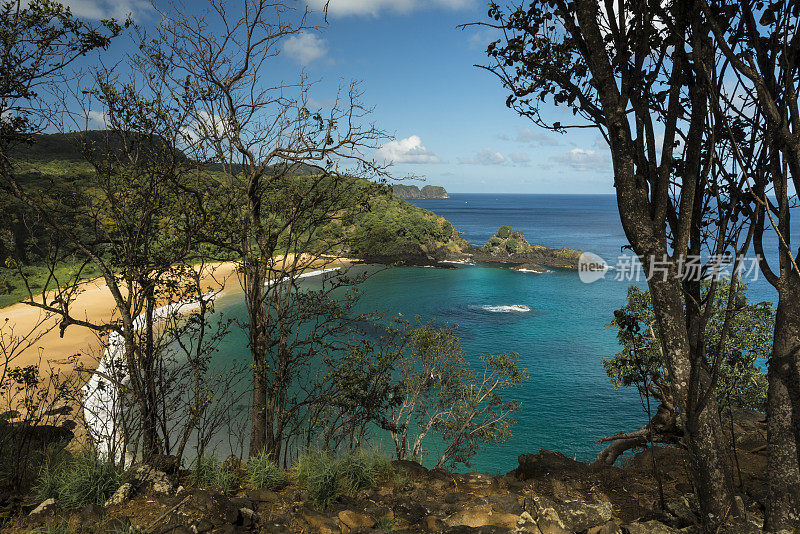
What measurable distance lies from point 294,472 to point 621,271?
6109cm

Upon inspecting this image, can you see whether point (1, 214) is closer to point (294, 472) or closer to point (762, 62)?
point (294, 472)

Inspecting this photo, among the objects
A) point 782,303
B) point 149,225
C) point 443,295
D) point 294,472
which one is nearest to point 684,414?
point 782,303

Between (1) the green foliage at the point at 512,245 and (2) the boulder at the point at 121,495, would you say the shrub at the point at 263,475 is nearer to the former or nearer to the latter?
(2) the boulder at the point at 121,495

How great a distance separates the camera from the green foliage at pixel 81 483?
186 inches

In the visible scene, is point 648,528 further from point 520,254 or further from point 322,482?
point 520,254

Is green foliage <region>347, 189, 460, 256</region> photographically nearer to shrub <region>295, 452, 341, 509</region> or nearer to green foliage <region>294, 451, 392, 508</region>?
green foliage <region>294, 451, 392, 508</region>

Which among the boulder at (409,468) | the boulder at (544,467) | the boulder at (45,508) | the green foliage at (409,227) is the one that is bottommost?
the boulder at (544,467)

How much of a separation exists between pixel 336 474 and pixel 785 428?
186 inches

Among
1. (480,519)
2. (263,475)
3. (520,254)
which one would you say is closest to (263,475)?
(263,475)

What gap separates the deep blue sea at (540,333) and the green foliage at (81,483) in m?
12.9

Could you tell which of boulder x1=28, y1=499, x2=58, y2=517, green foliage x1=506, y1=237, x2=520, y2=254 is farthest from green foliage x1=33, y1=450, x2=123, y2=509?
green foliage x1=506, y1=237, x2=520, y2=254

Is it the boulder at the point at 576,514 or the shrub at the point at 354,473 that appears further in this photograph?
the shrub at the point at 354,473

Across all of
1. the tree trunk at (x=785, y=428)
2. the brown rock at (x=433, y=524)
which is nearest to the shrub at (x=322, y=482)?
the brown rock at (x=433, y=524)

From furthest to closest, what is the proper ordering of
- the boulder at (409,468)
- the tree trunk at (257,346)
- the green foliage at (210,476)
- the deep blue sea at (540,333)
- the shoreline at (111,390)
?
the deep blue sea at (540,333) < the tree trunk at (257,346) < the boulder at (409,468) < the shoreline at (111,390) < the green foliage at (210,476)
